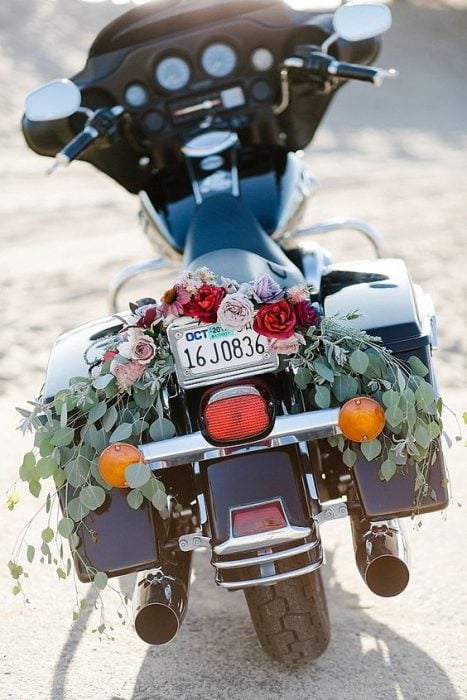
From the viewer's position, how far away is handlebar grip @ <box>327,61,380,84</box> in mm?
3598

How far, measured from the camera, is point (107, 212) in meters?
13.9

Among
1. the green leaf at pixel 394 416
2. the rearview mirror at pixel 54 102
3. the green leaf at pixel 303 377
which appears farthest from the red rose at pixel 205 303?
the rearview mirror at pixel 54 102

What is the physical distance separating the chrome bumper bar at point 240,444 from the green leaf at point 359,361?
125mm

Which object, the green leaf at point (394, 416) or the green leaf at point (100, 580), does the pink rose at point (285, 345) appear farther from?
the green leaf at point (100, 580)

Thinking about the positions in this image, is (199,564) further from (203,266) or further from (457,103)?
(457,103)

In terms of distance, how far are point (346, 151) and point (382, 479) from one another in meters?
17.8

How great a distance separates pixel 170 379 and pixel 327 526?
1824 mm

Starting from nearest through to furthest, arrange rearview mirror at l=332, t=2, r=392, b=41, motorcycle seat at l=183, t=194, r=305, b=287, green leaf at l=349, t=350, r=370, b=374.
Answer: green leaf at l=349, t=350, r=370, b=374 < motorcycle seat at l=183, t=194, r=305, b=287 < rearview mirror at l=332, t=2, r=392, b=41

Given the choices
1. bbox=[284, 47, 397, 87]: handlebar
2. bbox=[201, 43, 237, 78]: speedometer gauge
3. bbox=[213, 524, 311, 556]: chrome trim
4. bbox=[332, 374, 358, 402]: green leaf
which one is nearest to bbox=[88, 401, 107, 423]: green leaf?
bbox=[213, 524, 311, 556]: chrome trim

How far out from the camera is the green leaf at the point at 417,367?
246 cm

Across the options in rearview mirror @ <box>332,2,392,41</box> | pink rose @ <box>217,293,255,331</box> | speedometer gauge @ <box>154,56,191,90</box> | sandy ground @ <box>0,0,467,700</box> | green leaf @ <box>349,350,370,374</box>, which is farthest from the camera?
speedometer gauge @ <box>154,56,191,90</box>

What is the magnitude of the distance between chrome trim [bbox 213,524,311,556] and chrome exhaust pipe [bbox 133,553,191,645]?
0.23 meters

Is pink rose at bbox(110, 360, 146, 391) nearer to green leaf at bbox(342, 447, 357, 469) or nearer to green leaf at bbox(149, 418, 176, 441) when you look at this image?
green leaf at bbox(149, 418, 176, 441)

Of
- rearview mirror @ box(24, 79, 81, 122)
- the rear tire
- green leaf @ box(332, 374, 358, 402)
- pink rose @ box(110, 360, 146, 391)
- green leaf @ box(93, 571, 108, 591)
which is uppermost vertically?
rearview mirror @ box(24, 79, 81, 122)
